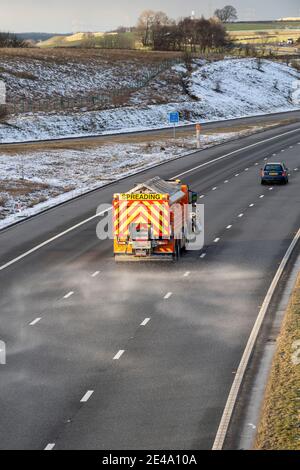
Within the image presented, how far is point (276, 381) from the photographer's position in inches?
747

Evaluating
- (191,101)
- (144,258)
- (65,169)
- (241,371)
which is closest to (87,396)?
(241,371)

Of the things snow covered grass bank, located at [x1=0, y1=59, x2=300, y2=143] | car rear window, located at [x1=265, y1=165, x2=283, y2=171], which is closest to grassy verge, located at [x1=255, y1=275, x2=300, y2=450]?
car rear window, located at [x1=265, y1=165, x2=283, y2=171]

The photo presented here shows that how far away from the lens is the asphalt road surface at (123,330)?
683 inches

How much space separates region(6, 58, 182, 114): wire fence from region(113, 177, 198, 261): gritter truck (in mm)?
63753

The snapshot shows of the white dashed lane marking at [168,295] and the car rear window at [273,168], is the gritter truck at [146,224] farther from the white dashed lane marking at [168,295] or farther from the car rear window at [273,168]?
the car rear window at [273,168]

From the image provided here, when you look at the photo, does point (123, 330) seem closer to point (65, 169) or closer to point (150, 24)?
point (65, 169)

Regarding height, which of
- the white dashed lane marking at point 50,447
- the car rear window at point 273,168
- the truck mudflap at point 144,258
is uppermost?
the white dashed lane marking at point 50,447

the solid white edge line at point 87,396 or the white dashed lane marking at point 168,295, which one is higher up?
the solid white edge line at point 87,396

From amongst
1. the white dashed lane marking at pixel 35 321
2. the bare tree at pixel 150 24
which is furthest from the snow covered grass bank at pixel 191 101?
the white dashed lane marking at pixel 35 321

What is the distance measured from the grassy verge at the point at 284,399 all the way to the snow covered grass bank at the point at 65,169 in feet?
73.1

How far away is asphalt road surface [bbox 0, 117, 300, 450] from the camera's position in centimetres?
1736

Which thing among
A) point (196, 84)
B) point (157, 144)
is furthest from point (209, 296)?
point (196, 84)

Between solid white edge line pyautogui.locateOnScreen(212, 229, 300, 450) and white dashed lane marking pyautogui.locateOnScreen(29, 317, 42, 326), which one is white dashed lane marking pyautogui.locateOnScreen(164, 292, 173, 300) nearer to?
solid white edge line pyautogui.locateOnScreen(212, 229, 300, 450)
